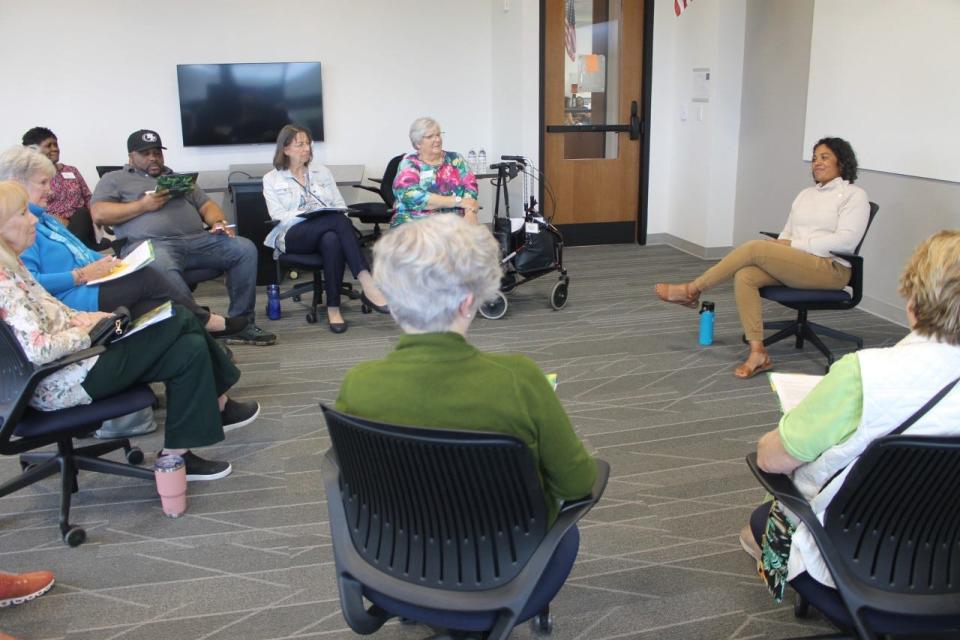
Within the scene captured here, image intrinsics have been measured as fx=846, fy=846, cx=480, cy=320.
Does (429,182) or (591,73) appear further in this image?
(591,73)

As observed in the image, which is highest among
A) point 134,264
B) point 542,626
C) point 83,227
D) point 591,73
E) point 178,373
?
point 591,73

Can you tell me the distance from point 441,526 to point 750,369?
9.74 feet

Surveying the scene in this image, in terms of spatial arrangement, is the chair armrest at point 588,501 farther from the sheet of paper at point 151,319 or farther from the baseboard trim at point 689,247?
the baseboard trim at point 689,247

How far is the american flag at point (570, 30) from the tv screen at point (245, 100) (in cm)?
212

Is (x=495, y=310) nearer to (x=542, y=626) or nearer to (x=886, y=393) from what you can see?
(x=542, y=626)

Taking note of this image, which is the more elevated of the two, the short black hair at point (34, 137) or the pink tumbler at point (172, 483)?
the short black hair at point (34, 137)

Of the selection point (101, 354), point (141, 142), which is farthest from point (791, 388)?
point (141, 142)

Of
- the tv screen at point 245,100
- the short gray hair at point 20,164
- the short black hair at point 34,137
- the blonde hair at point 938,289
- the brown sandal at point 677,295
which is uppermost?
the tv screen at point 245,100

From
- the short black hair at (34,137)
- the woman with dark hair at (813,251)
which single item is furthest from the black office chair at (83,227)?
the woman with dark hair at (813,251)

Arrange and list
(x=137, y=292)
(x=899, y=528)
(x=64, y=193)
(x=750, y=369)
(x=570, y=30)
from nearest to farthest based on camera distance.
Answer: (x=899, y=528) → (x=137, y=292) → (x=750, y=369) → (x=64, y=193) → (x=570, y=30)

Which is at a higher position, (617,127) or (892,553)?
(617,127)

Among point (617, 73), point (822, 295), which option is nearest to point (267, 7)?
point (617, 73)

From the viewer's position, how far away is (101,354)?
9.27ft

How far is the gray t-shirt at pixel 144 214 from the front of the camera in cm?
475
